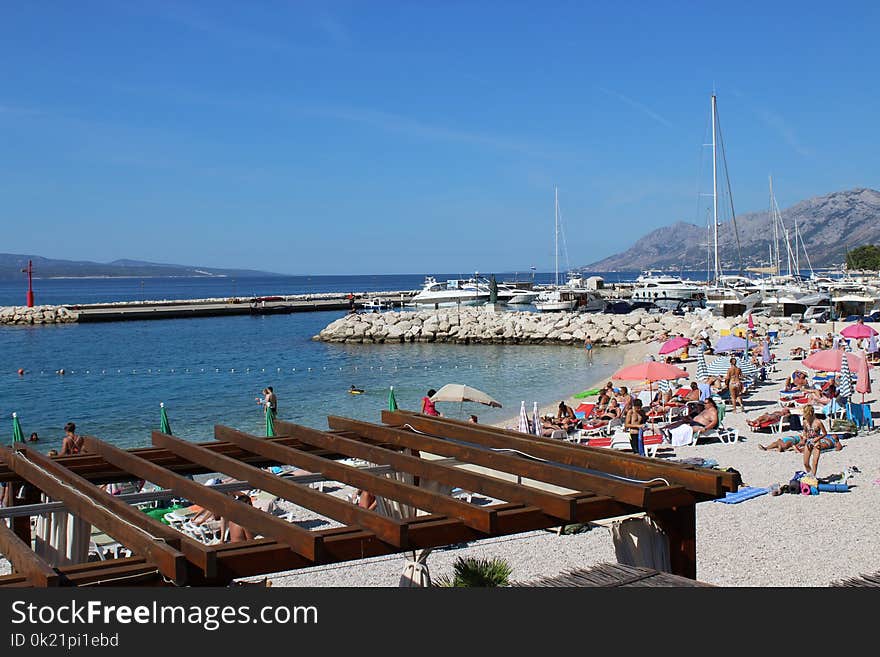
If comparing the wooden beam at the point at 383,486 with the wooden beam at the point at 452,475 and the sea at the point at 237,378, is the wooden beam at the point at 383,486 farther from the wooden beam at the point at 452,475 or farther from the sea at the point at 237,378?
the sea at the point at 237,378

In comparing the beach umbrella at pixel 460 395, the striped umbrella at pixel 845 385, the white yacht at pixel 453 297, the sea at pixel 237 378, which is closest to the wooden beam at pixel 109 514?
the beach umbrella at pixel 460 395

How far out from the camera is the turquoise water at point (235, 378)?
25.3 m

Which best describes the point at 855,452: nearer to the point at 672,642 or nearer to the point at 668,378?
the point at 668,378

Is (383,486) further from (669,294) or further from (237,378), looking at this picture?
(669,294)

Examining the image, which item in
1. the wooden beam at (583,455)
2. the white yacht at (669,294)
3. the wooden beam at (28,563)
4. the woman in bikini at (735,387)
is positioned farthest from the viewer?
the white yacht at (669,294)

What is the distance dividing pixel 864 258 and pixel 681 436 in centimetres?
14843

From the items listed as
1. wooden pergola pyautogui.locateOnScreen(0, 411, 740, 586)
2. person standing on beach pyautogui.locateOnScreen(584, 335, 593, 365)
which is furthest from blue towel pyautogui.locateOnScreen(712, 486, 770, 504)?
person standing on beach pyautogui.locateOnScreen(584, 335, 593, 365)

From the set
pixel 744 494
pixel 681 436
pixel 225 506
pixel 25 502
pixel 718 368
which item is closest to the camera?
pixel 225 506

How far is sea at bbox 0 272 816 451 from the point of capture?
2514cm

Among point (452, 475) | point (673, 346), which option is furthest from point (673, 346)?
point (452, 475)

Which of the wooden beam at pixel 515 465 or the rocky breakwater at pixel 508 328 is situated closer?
the wooden beam at pixel 515 465

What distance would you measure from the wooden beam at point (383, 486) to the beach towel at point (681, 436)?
1139 cm

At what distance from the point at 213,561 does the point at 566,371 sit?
32870 mm

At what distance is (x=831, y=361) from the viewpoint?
19641 millimetres
